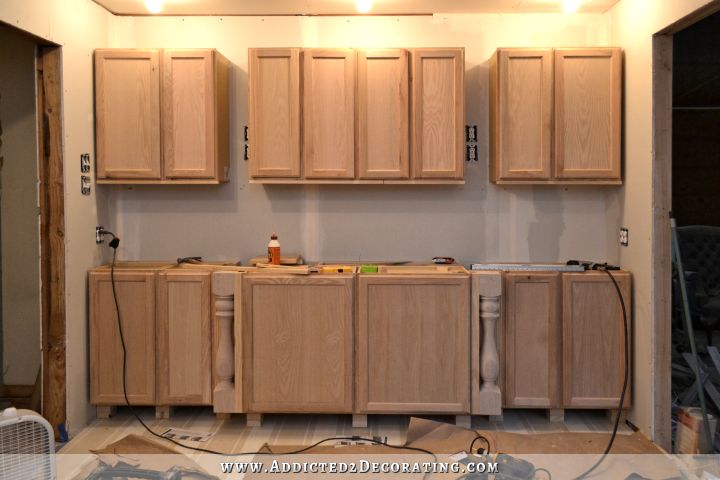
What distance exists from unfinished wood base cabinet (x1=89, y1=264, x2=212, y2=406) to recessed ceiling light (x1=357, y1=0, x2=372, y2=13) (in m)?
1.89

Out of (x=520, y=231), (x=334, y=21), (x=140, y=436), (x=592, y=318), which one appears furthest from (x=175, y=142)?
(x=592, y=318)

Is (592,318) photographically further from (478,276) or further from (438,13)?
(438,13)

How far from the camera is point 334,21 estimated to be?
13.8ft

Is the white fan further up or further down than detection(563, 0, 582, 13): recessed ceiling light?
further down

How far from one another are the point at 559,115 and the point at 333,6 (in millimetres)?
1550

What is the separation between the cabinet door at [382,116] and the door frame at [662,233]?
4.55ft

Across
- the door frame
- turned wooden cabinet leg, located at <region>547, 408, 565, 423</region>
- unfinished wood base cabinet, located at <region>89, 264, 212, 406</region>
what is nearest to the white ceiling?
the door frame

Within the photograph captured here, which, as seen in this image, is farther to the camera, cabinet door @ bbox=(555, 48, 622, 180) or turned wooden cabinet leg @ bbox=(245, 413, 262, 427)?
cabinet door @ bbox=(555, 48, 622, 180)

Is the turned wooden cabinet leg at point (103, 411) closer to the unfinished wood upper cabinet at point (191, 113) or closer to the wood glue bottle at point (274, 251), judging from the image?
the wood glue bottle at point (274, 251)

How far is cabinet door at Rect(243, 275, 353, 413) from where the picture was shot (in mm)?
3695

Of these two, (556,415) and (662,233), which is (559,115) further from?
(556,415)

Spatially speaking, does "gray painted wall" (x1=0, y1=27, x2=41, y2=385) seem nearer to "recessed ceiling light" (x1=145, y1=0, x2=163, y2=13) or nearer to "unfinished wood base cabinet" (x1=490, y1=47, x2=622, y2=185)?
"recessed ceiling light" (x1=145, y1=0, x2=163, y2=13)

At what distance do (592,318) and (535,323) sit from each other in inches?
13.1

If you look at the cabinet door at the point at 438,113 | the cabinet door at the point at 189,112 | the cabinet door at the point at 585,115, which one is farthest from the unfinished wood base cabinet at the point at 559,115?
the cabinet door at the point at 189,112
